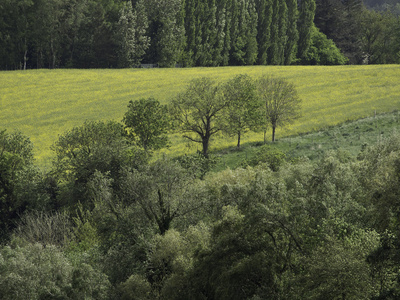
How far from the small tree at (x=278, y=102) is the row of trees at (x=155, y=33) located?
143 feet

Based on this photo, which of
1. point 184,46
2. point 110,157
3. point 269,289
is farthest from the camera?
point 184,46

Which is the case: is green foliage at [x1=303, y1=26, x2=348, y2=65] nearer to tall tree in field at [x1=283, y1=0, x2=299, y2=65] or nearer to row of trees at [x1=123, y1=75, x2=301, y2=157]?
tall tree in field at [x1=283, y1=0, x2=299, y2=65]

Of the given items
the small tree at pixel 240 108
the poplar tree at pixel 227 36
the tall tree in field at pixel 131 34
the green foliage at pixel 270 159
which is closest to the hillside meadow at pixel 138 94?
the small tree at pixel 240 108

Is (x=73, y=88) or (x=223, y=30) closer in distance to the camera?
(x=73, y=88)

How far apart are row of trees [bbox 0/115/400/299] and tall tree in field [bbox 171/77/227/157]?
12.8 meters

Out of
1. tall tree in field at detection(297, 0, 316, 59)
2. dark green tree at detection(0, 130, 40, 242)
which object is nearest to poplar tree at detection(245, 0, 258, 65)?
tall tree in field at detection(297, 0, 316, 59)

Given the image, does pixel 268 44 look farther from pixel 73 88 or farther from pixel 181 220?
pixel 181 220

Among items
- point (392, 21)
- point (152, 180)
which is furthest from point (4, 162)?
point (392, 21)

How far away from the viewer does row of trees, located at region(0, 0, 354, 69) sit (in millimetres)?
84438

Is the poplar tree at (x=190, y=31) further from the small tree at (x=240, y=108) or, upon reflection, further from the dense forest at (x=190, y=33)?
the small tree at (x=240, y=108)

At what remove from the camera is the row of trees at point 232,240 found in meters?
15.8

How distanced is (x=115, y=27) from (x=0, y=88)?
27655 mm

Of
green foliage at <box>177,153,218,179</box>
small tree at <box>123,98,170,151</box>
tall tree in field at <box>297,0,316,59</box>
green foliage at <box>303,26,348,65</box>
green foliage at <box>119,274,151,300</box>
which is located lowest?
green foliage at <box>119,274,151,300</box>

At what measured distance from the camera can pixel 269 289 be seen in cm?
1744
